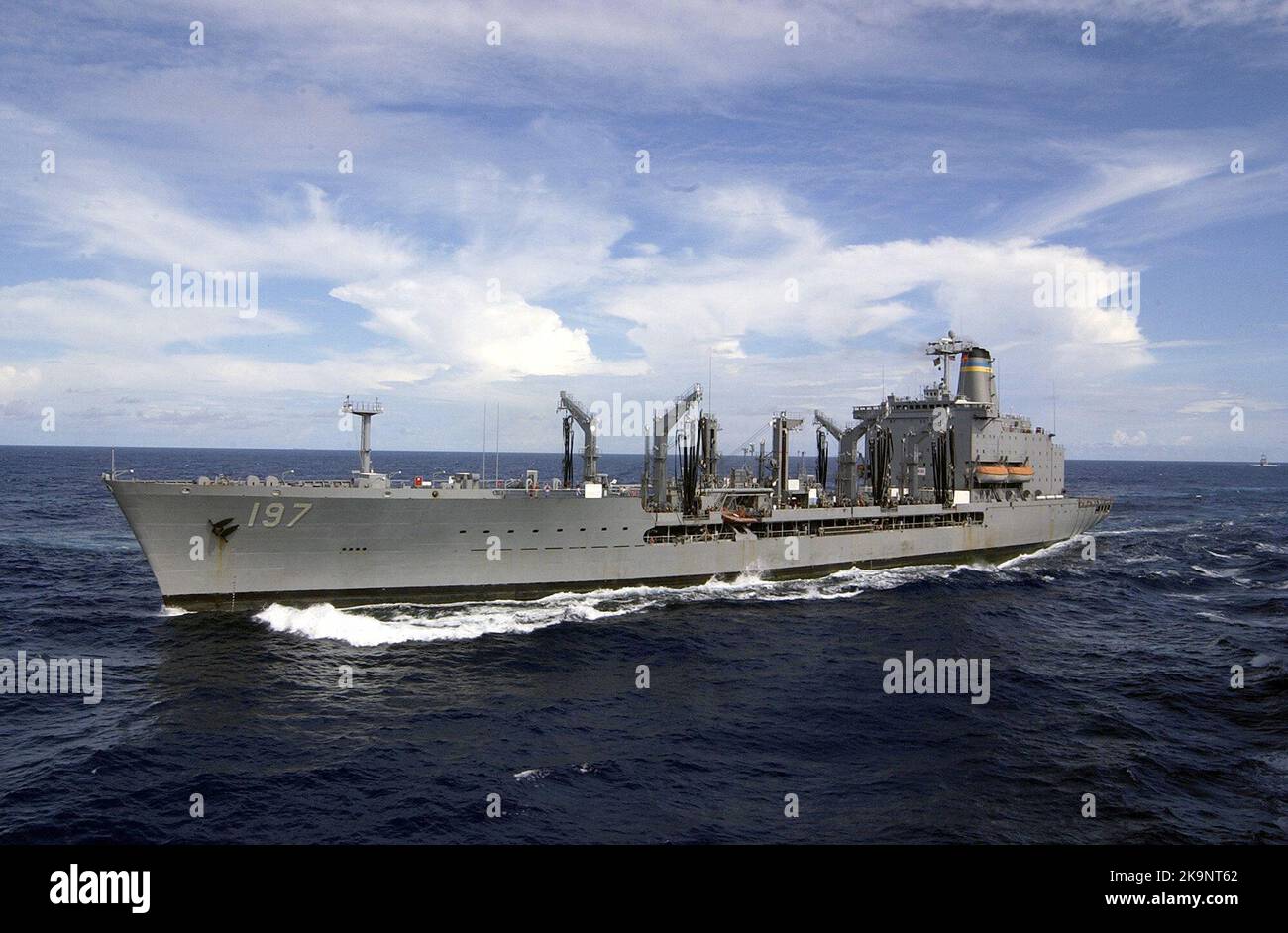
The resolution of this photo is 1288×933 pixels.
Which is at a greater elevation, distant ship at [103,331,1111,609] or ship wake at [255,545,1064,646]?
distant ship at [103,331,1111,609]

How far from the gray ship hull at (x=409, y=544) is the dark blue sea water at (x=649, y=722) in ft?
3.19

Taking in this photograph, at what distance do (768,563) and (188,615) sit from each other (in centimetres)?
2451

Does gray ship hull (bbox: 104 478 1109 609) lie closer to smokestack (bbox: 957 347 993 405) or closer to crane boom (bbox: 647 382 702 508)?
crane boom (bbox: 647 382 702 508)

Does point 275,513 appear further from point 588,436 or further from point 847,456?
point 847,456

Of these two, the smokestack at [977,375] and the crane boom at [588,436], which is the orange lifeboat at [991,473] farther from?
the crane boom at [588,436]

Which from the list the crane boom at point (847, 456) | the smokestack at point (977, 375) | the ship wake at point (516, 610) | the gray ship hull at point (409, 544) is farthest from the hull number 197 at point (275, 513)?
the smokestack at point (977, 375)

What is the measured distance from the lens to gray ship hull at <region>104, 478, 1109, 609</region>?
1048 inches

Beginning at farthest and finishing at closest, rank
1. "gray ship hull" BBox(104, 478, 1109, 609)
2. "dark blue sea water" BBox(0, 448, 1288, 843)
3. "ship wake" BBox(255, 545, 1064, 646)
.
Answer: "gray ship hull" BBox(104, 478, 1109, 609), "ship wake" BBox(255, 545, 1064, 646), "dark blue sea water" BBox(0, 448, 1288, 843)

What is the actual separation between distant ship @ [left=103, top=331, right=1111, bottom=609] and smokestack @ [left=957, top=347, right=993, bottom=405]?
0.30 ft

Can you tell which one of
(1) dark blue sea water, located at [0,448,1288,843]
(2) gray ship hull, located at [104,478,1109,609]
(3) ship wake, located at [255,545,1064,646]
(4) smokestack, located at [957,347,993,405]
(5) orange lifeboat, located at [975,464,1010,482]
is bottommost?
(1) dark blue sea water, located at [0,448,1288,843]

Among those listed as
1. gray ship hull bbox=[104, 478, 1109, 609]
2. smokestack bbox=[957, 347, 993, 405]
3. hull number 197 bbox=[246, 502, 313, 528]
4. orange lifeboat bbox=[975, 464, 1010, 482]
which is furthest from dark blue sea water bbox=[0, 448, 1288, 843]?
smokestack bbox=[957, 347, 993, 405]

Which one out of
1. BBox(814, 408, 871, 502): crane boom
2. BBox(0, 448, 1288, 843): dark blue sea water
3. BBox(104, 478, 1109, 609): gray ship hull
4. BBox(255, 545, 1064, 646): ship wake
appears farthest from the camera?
BBox(814, 408, 871, 502): crane boom

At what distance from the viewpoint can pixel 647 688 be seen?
73.2ft
